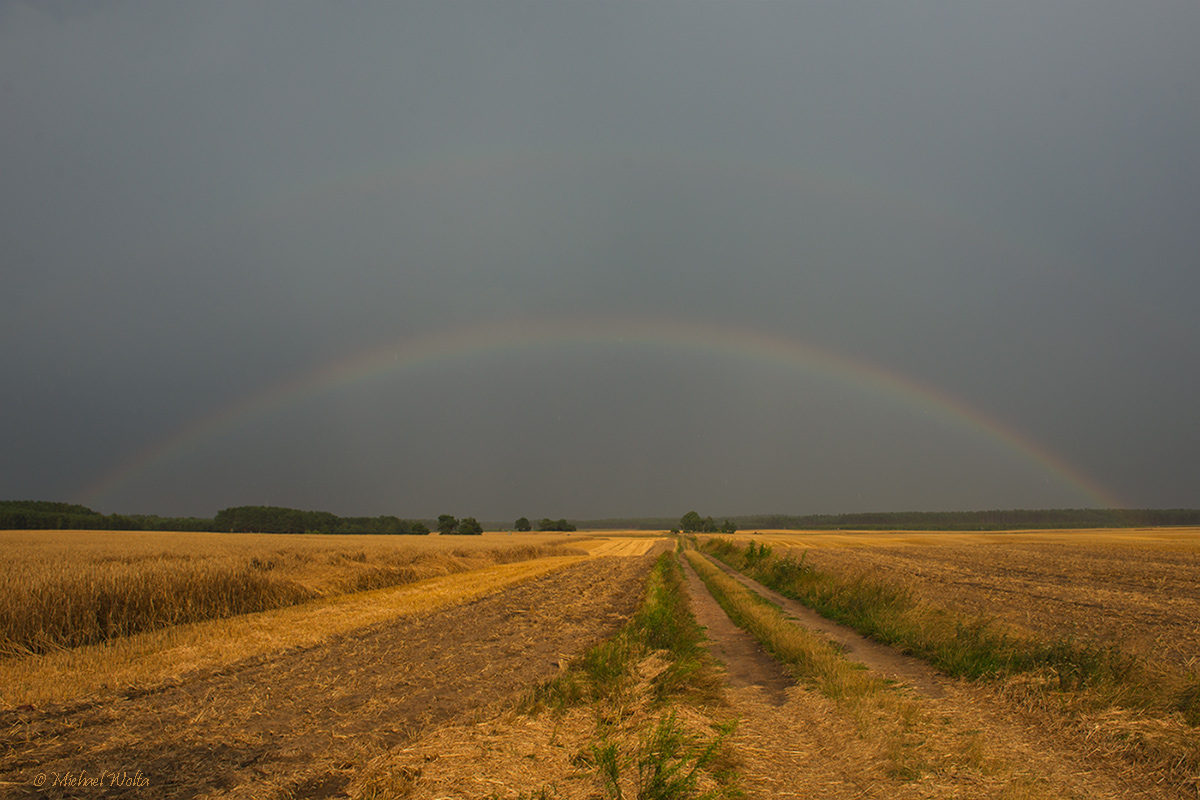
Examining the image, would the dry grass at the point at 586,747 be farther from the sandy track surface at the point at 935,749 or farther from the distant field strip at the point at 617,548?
the distant field strip at the point at 617,548

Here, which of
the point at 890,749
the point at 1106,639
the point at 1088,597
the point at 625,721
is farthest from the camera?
the point at 1088,597

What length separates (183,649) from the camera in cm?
1210

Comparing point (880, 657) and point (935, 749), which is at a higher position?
point (935, 749)

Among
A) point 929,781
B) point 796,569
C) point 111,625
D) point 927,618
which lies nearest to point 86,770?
point 929,781

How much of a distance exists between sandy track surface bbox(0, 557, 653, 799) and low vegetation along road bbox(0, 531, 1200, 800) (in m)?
0.04

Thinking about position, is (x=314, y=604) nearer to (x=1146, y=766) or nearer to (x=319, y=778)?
(x=319, y=778)

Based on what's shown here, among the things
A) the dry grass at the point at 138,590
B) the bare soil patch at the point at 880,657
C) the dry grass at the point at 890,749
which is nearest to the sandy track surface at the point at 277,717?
the dry grass at the point at 890,749

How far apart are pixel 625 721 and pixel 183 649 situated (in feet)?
33.9

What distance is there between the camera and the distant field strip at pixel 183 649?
9367 millimetres

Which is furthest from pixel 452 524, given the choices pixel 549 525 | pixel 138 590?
pixel 138 590

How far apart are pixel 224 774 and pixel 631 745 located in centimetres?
439

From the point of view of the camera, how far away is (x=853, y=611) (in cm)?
1730

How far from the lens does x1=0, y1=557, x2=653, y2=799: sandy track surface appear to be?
5984 mm

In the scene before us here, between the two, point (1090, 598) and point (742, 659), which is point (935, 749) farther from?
point (1090, 598)
